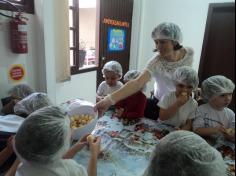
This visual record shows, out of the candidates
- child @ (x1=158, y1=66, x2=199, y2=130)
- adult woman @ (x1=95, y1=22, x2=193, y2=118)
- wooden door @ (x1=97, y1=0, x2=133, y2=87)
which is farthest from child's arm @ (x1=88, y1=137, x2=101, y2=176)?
wooden door @ (x1=97, y1=0, x2=133, y2=87)

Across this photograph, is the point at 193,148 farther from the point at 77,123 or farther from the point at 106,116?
the point at 106,116

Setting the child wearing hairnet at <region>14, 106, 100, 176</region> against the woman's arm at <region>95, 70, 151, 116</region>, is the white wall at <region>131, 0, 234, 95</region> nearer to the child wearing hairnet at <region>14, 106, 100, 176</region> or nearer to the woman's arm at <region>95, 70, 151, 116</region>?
the woman's arm at <region>95, 70, 151, 116</region>

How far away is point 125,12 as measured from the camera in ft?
10.8

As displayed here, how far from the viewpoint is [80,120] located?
1.19m

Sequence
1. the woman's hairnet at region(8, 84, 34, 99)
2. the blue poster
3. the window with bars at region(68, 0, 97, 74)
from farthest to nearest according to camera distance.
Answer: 1. the blue poster
2. the window with bars at region(68, 0, 97, 74)
3. the woman's hairnet at region(8, 84, 34, 99)

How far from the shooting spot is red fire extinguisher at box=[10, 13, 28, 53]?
1.71m

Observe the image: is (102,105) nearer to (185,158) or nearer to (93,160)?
(93,160)

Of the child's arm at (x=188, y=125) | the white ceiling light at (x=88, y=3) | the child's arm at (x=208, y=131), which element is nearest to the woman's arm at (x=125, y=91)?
the child's arm at (x=188, y=125)

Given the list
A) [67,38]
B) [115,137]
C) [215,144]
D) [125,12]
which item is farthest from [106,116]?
[125,12]

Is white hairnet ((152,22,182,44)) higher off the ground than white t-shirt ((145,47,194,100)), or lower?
higher

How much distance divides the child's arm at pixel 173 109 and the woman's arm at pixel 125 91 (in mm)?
256

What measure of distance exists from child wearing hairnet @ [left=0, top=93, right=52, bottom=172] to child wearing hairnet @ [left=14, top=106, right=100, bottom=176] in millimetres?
278

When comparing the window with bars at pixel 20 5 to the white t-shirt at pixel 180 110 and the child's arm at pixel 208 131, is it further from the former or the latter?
the child's arm at pixel 208 131

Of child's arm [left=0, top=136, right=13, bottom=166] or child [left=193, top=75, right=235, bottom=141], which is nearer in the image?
child's arm [left=0, top=136, right=13, bottom=166]
